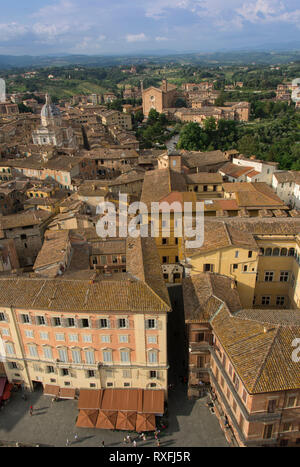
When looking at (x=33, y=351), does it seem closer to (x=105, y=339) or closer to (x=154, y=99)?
(x=105, y=339)

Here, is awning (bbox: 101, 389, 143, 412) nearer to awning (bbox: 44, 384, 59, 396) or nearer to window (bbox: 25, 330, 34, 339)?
awning (bbox: 44, 384, 59, 396)

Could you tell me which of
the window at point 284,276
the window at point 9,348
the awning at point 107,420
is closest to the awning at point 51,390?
the window at point 9,348

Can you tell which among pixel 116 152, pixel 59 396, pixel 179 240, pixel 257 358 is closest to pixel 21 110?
pixel 116 152

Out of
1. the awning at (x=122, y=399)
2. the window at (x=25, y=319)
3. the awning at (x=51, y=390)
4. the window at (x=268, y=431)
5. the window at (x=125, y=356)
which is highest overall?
the window at (x=25, y=319)

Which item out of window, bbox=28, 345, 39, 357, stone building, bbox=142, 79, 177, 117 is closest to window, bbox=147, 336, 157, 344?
window, bbox=28, 345, 39, 357

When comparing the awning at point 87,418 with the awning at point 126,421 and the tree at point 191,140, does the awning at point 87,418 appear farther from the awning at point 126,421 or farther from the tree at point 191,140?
the tree at point 191,140

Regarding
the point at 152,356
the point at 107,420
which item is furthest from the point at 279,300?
the point at 107,420
